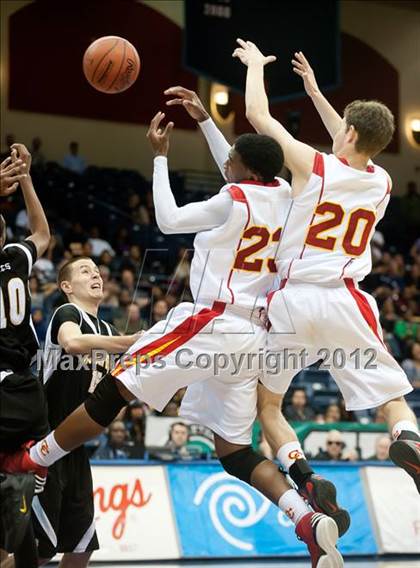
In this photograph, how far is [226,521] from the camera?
9078 millimetres

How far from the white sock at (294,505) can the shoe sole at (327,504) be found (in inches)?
2.2

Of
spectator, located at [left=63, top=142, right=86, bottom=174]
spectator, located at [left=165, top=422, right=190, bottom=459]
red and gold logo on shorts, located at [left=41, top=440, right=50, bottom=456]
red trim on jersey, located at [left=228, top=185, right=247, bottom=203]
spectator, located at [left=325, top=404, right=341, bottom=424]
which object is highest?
red trim on jersey, located at [left=228, top=185, right=247, bottom=203]

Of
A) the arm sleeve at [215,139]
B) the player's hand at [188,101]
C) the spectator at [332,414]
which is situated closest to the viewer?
the player's hand at [188,101]

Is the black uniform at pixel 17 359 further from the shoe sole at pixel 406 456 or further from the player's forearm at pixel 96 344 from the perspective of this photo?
the shoe sole at pixel 406 456

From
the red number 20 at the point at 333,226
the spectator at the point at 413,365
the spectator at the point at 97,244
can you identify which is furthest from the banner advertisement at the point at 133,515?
the spectator at the point at 97,244

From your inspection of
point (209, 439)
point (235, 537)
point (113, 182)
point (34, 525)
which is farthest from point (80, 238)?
point (34, 525)

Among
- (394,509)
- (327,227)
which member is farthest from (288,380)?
(394,509)

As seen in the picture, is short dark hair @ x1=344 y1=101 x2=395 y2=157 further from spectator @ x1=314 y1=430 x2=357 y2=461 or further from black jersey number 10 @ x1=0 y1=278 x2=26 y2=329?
spectator @ x1=314 y1=430 x2=357 y2=461

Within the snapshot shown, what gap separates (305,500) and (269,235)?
4.50 ft

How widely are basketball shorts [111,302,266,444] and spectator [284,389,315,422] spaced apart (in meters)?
5.80

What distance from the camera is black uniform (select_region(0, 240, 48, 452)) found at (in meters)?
4.89

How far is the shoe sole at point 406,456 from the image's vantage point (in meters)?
4.98

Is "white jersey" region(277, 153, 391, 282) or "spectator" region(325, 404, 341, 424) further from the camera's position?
"spectator" region(325, 404, 341, 424)

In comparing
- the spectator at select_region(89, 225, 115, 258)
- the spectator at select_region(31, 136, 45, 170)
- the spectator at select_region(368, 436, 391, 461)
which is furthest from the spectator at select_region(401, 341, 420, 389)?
the spectator at select_region(31, 136, 45, 170)
